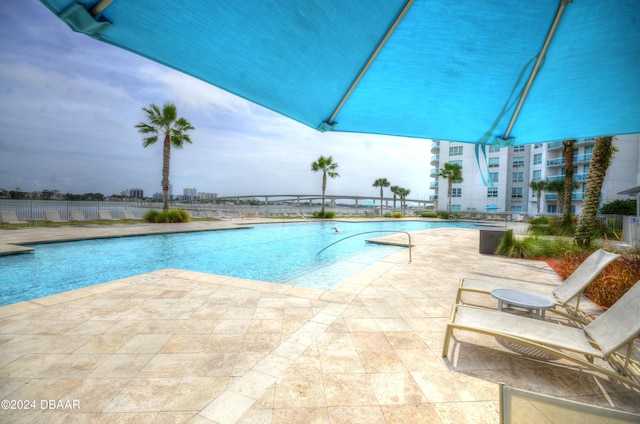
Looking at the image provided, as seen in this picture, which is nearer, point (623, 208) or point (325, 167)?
point (623, 208)

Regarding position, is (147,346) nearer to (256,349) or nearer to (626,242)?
(256,349)

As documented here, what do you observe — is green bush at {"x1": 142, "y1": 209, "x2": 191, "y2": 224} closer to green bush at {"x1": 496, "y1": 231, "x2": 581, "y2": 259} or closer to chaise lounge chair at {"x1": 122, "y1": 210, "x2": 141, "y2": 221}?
chaise lounge chair at {"x1": 122, "y1": 210, "x2": 141, "y2": 221}

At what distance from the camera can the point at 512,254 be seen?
8391mm

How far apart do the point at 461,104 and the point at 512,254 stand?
281 inches

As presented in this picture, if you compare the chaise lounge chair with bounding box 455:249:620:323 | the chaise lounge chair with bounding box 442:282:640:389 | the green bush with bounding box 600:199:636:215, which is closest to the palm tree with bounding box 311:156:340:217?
the green bush with bounding box 600:199:636:215

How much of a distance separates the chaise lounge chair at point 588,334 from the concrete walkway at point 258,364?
0.85 ft

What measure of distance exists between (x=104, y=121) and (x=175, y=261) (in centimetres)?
1579

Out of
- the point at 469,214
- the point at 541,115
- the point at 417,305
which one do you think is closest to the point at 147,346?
the point at 417,305

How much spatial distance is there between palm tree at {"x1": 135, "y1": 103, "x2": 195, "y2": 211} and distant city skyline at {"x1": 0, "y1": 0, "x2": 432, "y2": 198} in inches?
18.2

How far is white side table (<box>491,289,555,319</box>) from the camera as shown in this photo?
3.11 metres

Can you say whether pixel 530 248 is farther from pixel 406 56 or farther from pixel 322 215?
pixel 322 215

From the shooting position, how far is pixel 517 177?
44.5 meters

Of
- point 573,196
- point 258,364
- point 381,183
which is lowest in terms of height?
point 258,364

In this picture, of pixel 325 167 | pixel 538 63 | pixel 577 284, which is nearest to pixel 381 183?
pixel 325 167
